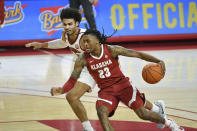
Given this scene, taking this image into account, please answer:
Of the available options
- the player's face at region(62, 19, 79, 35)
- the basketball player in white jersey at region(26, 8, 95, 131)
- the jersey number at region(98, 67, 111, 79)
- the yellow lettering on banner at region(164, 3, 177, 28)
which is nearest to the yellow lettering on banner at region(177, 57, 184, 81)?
the yellow lettering on banner at region(164, 3, 177, 28)

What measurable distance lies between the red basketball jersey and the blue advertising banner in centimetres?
730

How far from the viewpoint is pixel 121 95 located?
14.6 feet

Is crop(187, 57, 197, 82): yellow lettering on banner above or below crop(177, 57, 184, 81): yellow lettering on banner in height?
above

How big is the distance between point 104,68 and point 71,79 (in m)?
0.35

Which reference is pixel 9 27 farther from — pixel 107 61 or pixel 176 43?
pixel 107 61

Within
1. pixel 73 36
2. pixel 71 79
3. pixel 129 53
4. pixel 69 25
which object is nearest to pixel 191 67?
pixel 73 36

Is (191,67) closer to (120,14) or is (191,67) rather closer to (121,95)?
(120,14)

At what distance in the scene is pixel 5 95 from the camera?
6941 millimetres

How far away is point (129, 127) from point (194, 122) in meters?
0.73

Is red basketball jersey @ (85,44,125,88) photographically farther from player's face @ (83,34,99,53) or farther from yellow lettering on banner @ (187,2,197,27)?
yellow lettering on banner @ (187,2,197,27)

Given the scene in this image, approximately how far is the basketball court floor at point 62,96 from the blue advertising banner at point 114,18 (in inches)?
44.6

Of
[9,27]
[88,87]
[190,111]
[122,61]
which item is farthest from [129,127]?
[9,27]

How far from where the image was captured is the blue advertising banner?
11773 mm

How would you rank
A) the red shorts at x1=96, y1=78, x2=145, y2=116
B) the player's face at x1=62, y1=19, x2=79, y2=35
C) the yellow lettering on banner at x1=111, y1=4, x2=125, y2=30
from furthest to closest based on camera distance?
the yellow lettering on banner at x1=111, y1=4, x2=125, y2=30, the player's face at x1=62, y1=19, x2=79, y2=35, the red shorts at x1=96, y1=78, x2=145, y2=116
